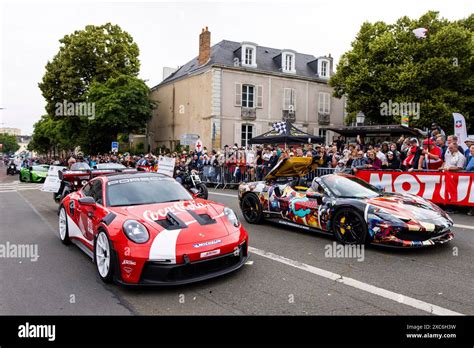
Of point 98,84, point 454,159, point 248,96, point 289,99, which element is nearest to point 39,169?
point 98,84

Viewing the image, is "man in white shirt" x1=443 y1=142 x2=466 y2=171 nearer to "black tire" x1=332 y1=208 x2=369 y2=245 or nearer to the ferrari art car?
the ferrari art car

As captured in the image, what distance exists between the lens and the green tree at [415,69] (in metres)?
24.8

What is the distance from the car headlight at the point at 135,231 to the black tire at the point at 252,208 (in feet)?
13.5

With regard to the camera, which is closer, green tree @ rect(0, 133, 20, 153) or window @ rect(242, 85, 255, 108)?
window @ rect(242, 85, 255, 108)

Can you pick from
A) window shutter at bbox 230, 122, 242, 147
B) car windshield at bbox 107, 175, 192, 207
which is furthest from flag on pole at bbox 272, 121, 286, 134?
car windshield at bbox 107, 175, 192, 207

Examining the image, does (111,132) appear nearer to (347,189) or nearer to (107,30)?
(107,30)

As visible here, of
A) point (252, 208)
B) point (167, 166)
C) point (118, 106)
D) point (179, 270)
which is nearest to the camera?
point (179, 270)

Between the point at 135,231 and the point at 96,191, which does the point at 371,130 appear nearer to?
the point at 96,191

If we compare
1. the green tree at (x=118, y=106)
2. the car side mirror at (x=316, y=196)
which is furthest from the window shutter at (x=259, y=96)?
the car side mirror at (x=316, y=196)

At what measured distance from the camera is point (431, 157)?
1068 centimetres

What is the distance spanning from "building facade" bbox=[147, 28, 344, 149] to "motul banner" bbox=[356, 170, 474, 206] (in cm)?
2094

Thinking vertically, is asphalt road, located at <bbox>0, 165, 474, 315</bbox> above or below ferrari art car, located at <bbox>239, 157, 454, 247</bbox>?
below

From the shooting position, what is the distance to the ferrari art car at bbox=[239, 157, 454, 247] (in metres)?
5.79

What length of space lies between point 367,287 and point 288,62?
106 feet
